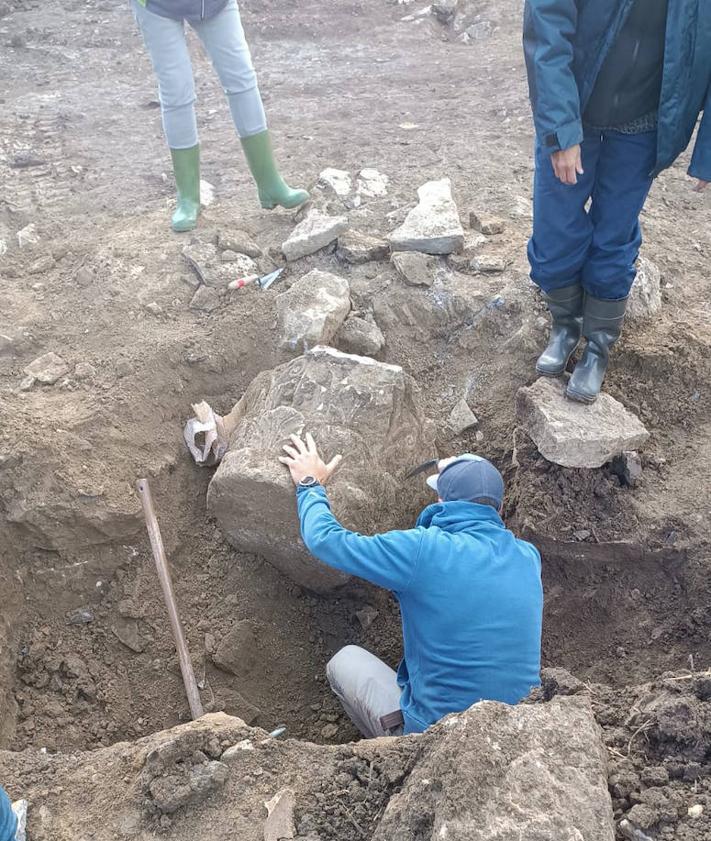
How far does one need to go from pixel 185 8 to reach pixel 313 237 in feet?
4.06

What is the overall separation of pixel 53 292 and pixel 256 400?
142 centimetres

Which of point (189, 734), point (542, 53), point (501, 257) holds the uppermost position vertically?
point (542, 53)

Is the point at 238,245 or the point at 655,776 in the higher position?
the point at 238,245

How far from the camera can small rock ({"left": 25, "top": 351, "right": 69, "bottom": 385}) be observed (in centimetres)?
343

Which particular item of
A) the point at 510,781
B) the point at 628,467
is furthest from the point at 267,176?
the point at 510,781

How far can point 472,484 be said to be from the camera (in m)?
2.61

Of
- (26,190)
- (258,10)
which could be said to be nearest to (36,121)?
(26,190)

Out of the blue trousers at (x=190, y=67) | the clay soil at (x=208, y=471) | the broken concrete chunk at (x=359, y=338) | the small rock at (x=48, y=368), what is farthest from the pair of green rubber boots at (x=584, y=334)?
the small rock at (x=48, y=368)

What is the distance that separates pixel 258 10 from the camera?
7.75 meters

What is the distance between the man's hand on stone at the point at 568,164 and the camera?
A: 2.60 meters

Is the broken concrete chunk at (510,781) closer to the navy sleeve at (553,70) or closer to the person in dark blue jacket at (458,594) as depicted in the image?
the person in dark blue jacket at (458,594)

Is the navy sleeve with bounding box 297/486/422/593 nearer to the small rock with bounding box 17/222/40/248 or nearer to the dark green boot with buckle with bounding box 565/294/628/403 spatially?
the dark green boot with buckle with bounding box 565/294/628/403

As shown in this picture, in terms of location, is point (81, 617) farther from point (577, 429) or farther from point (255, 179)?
point (255, 179)

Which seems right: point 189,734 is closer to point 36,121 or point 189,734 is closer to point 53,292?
point 53,292
